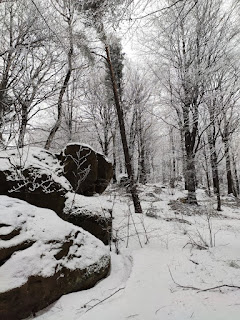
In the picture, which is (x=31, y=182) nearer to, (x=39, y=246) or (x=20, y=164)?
(x=20, y=164)

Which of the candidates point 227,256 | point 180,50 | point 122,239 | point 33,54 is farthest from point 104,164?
point 180,50

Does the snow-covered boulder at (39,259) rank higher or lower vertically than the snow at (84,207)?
lower

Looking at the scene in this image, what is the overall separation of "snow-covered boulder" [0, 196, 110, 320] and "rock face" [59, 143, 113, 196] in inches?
85.4

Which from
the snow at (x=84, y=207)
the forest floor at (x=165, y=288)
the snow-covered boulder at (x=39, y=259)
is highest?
the snow at (x=84, y=207)

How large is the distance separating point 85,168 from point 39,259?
149 inches

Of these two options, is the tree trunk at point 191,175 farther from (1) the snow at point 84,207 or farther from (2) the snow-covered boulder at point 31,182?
(2) the snow-covered boulder at point 31,182

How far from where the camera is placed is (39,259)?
245cm

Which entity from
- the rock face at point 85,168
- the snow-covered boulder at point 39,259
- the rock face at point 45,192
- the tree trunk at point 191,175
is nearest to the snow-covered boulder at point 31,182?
the rock face at point 45,192

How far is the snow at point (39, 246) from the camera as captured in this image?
224 centimetres

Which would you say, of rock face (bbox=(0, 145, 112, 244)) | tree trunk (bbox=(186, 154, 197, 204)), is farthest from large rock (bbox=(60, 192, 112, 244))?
tree trunk (bbox=(186, 154, 197, 204))

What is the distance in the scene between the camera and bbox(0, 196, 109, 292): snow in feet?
7.34

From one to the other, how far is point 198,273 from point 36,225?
8.05 feet


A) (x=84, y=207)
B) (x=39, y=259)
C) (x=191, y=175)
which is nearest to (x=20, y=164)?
(x=84, y=207)

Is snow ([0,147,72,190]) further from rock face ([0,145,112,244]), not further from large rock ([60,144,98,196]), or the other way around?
large rock ([60,144,98,196])
